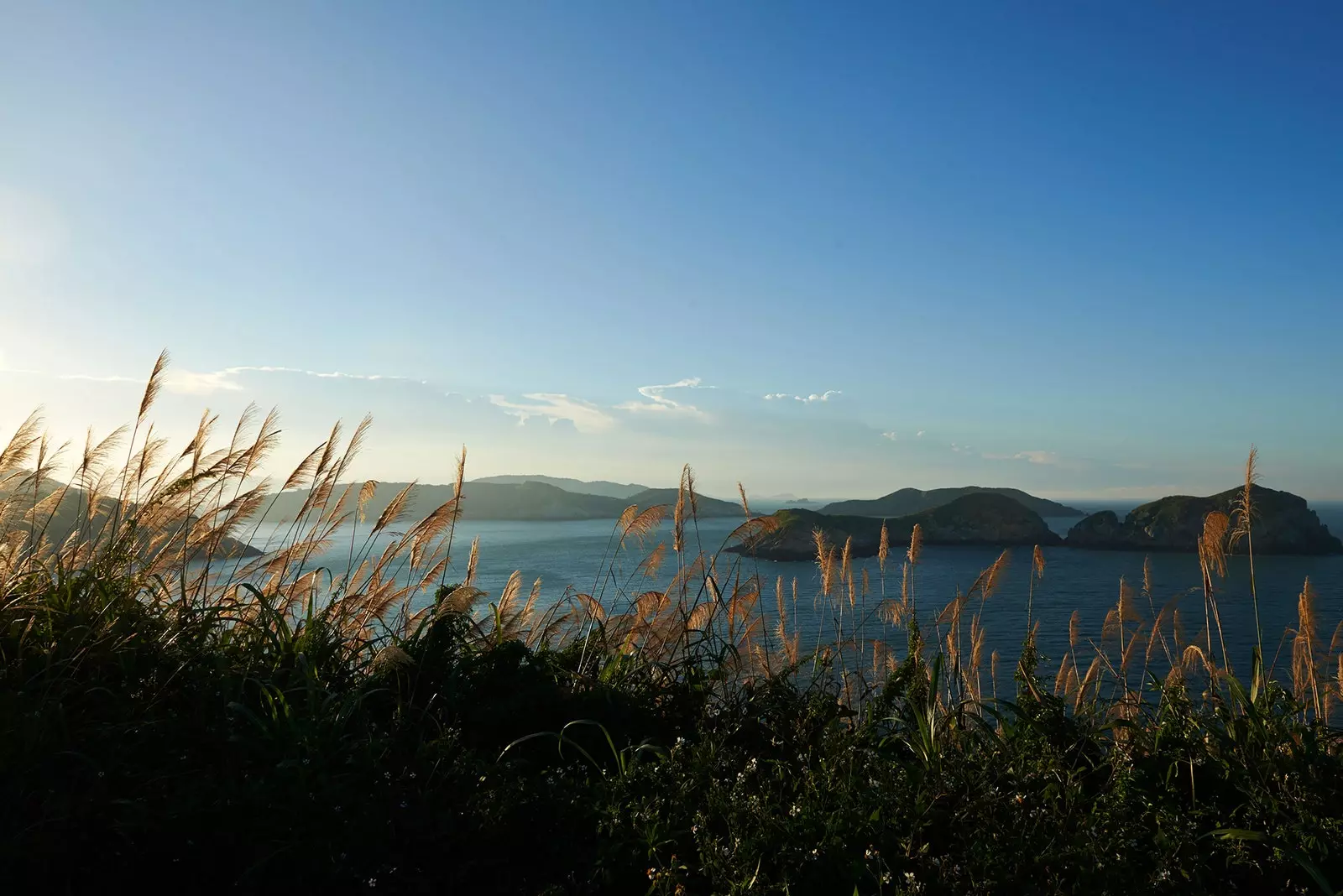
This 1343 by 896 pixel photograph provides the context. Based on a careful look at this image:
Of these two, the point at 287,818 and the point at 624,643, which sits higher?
the point at 624,643

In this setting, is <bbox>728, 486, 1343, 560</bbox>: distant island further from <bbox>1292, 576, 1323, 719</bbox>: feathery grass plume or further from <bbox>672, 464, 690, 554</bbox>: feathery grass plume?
<bbox>672, 464, 690, 554</bbox>: feathery grass plume

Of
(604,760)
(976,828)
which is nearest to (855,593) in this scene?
(604,760)

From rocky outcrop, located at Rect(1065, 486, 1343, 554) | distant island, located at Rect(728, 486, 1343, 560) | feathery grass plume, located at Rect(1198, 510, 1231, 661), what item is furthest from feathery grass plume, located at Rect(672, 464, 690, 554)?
rocky outcrop, located at Rect(1065, 486, 1343, 554)

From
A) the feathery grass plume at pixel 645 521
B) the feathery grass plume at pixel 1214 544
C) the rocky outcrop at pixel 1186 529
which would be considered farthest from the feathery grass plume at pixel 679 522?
the rocky outcrop at pixel 1186 529

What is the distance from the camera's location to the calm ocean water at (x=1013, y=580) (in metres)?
17.4

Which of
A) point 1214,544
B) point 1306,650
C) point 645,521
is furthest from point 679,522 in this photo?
point 1306,650

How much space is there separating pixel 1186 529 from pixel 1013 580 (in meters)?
30.1

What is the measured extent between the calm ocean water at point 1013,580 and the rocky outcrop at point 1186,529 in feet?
5.22

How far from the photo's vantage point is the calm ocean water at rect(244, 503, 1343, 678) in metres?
17.4

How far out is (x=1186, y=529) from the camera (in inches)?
2100

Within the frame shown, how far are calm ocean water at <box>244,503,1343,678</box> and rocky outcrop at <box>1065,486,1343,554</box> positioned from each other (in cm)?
159

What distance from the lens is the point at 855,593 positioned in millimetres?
A: 5234

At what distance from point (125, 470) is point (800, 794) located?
166 inches

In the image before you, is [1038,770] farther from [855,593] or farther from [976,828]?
[855,593]
